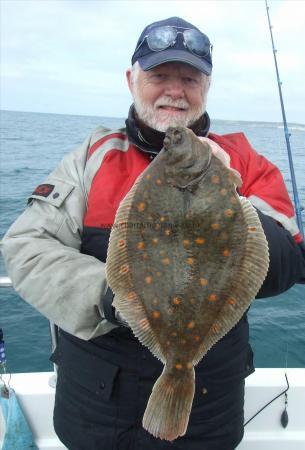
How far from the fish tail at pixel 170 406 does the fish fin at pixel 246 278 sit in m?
0.11

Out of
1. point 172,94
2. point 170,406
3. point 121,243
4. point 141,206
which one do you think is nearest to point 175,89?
point 172,94

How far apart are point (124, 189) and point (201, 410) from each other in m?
1.27

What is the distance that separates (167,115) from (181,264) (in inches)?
39.4

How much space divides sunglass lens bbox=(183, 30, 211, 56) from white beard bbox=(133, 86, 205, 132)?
291mm

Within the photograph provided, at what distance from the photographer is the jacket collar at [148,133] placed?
2541 mm

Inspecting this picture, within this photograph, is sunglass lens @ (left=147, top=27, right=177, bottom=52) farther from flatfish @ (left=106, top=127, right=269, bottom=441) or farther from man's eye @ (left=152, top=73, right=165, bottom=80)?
flatfish @ (left=106, top=127, right=269, bottom=441)

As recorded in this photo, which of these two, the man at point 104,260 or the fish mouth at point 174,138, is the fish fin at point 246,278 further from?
the fish mouth at point 174,138

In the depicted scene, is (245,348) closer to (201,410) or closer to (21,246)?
(201,410)

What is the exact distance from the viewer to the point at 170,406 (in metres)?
1.88

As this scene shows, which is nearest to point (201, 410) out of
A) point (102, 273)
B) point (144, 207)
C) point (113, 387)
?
point (113, 387)

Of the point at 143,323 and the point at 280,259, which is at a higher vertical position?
the point at 280,259

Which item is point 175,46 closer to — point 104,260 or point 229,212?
point 229,212

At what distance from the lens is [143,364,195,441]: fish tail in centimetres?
187

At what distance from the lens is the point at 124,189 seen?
96.0 inches
